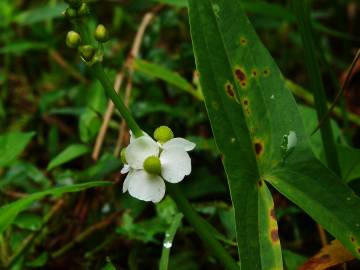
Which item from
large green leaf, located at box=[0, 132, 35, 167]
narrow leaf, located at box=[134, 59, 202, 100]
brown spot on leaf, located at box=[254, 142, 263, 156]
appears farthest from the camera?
narrow leaf, located at box=[134, 59, 202, 100]

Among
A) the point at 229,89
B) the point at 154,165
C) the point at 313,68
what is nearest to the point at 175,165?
the point at 154,165

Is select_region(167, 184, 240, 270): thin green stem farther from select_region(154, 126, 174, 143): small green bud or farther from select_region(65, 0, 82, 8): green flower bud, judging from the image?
select_region(65, 0, 82, 8): green flower bud

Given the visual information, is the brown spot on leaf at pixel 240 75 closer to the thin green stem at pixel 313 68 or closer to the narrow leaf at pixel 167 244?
the thin green stem at pixel 313 68

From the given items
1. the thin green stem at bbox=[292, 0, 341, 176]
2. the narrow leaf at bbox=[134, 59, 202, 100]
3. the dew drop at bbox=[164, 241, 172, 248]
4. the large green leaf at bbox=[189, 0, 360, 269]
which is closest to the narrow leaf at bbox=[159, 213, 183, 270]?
the dew drop at bbox=[164, 241, 172, 248]

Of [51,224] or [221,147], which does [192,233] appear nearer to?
[51,224]

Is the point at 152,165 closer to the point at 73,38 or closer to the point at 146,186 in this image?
the point at 146,186

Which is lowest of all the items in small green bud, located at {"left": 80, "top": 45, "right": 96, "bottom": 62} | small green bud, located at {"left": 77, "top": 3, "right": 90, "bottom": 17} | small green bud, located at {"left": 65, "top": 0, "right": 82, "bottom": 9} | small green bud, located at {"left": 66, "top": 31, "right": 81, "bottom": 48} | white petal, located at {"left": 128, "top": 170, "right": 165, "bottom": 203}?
white petal, located at {"left": 128, "top": 170, "right": 165, "bottom": 203}

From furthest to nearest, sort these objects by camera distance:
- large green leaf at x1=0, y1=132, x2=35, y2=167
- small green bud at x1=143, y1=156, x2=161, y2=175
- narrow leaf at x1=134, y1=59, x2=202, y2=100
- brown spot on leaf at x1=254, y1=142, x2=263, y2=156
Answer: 1. narrow leaf at x1=134, y1=59, x2=202, y2=100
2. large green leaf at x1=0, y1=132, x2=35, y2=167
3. brown spot on leaf at x1=254, y1=142, x2=263, y2=156
4. small green bud at x1=143, y1=156, x2=161, y2=175
